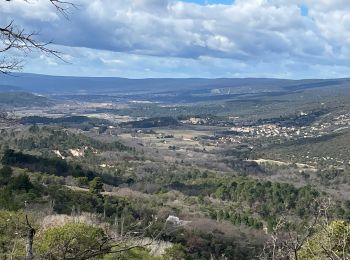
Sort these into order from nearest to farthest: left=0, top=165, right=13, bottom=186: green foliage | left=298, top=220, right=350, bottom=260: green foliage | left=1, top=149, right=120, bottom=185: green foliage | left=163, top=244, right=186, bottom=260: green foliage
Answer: left=298, top=220, right=350, bottom=260: green foliage, left=163, top=244, right=186, bottom=260: green foliage, left=0, top=165, right=13, bottom=186: green foliage, left=1, top=149, right=120, bottom=185: green foliage

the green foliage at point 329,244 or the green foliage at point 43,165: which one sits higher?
the green foliage at point 329,244

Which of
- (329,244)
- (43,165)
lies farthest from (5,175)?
(329,244)

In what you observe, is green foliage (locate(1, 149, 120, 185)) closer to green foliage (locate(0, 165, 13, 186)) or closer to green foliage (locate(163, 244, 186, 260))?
green foliage (locate(0, 165, 13, 186))

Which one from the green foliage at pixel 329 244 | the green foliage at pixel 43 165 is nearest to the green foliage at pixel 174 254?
the green foliage at pixel 329 244

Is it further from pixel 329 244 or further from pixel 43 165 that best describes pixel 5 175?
pixel 329 244

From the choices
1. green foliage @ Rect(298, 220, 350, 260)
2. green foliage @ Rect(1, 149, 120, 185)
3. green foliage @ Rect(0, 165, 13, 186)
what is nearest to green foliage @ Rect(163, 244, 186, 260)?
green foliage @ Rect(298, 220, 350, 260)

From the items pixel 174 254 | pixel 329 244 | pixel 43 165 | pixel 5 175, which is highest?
pixel 329 244

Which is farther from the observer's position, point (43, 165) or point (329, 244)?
point (43, 165)

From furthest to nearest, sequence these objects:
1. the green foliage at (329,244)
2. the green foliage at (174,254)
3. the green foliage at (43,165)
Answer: the green foliage at (43,165)
the green foliage at (174,254)
the green foliage at (329,244)

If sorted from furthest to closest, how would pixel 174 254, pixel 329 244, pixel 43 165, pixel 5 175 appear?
1. pixel 43 165
2. pixel 5 175
3. pixel 174 254
4. pixel 329 244

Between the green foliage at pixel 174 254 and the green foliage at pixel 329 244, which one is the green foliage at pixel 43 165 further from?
the green foliage at pixel 329 244

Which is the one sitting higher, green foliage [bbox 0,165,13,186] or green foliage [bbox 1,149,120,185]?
green foliage [bbox 0,165,13,186]
